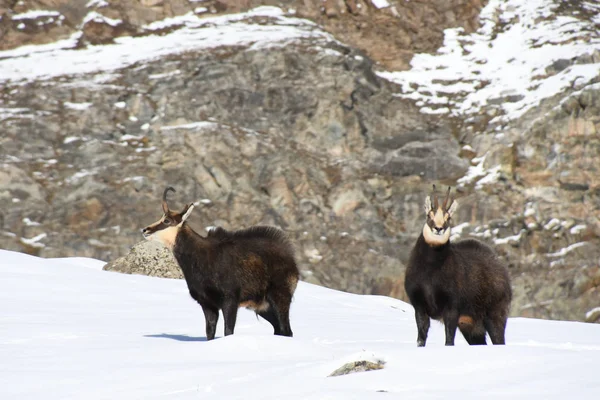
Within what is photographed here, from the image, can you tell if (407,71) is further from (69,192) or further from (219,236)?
(219,236)

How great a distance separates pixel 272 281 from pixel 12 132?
102 ft

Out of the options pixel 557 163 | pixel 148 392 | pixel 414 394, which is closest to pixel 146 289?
pixel 148 392

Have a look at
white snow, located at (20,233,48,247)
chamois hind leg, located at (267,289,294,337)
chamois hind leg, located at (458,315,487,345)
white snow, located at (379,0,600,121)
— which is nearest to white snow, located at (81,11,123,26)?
white snow, located at (20,233,48,247)

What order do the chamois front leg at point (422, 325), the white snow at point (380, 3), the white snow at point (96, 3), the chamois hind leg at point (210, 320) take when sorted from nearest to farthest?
the chamois front leg at point (422, 325) < the chamois hind leg at point (210, 320) < the white snow at point (96, 3) < the white snow at point (380, 3)

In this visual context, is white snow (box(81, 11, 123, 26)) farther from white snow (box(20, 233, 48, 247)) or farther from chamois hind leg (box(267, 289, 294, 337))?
chamois hind leg (box(267, 289, 294, 337))

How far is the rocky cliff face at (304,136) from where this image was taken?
123 ft

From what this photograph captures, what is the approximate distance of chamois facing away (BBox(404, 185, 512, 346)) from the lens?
1035 cm

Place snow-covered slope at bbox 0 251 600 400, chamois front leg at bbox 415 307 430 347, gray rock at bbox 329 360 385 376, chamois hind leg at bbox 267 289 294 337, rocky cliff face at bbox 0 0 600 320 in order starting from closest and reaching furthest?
snow-covered slope at bbox 0 251 600 400
gray rock at bbox 329 360 385 376
chamois front leg at bbox 415 307 430 347
chamois hind leg at bbox 267 289 294 337
rocky cliff face at bbox 0 0 600 320

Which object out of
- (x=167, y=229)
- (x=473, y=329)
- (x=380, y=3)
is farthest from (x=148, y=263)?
(x=380, y=3)

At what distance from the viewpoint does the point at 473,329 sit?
429 inches

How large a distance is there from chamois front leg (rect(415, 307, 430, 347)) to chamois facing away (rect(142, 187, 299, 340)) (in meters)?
2.17

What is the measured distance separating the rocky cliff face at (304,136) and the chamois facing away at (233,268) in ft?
81.8

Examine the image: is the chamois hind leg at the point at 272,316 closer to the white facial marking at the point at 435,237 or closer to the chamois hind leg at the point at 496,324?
the white facial marking at the point at 435,237

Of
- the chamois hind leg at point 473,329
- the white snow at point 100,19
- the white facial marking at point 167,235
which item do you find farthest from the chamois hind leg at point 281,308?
the white snow at point 100,19
